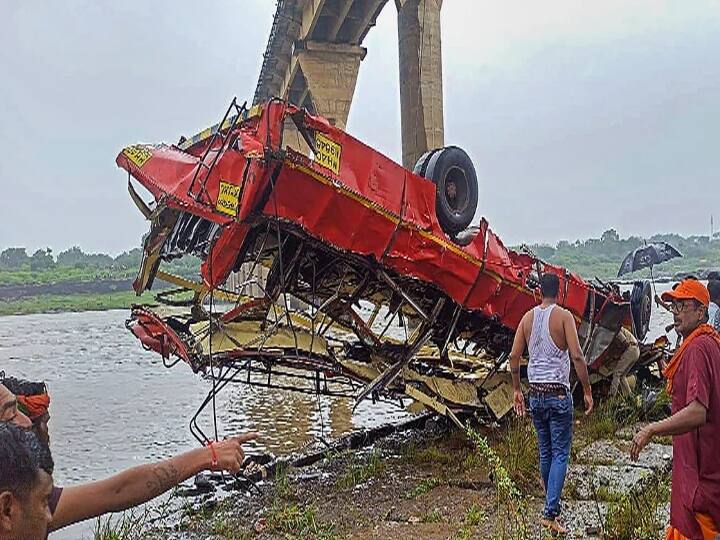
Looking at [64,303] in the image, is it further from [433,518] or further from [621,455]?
[433,518]

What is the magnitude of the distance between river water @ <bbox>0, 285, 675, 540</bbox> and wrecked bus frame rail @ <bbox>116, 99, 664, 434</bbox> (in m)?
1.54

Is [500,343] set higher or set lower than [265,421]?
higher

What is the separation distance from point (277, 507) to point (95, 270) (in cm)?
7450

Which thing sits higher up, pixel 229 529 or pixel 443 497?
pixel 443 497

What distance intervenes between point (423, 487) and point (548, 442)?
178 centimetres

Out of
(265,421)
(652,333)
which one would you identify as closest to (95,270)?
(652,333)

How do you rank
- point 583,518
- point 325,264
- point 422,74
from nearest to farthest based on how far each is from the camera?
point 583,518 → point 325,264 → point 422,74

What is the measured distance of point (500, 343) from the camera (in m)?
7.98

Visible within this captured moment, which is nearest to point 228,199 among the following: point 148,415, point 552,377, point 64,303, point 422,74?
point 552,377

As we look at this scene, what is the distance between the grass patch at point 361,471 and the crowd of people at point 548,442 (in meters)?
2.24

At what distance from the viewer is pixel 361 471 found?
7.19m

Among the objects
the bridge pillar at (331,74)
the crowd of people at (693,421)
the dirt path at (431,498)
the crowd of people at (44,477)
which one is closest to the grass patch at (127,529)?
the dirt path at (431,498)

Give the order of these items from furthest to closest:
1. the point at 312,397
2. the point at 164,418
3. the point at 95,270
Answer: the point at 95,270 < the point at 312,397 < the point at 164,418

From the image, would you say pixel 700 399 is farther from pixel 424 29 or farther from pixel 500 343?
pixel 424 29
